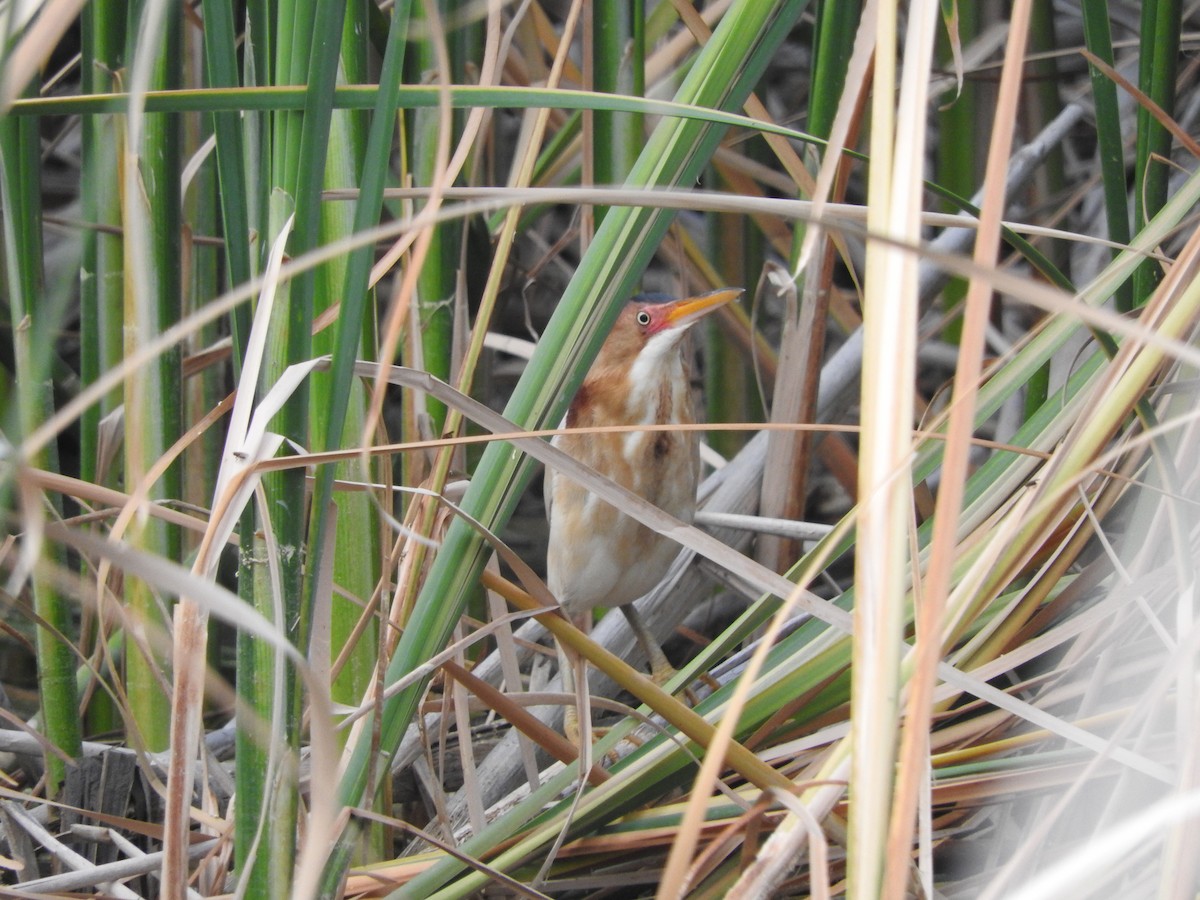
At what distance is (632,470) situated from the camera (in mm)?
1952

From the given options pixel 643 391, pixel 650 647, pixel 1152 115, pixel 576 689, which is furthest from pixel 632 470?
pixel 1152 115

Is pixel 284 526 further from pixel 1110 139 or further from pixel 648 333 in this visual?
pixel 648 333

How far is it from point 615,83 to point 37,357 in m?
0.80

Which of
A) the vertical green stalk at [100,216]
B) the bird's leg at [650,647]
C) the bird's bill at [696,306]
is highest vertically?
the vertical green stalk at [100,216]

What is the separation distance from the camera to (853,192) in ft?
9.39

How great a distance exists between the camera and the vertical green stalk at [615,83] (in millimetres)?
1440

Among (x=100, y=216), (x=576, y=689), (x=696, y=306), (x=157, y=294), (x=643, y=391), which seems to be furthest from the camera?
(x=643, y=391)

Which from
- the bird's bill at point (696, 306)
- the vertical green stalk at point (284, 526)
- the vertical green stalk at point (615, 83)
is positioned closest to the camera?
the vertical green stalk at point (284, 526)

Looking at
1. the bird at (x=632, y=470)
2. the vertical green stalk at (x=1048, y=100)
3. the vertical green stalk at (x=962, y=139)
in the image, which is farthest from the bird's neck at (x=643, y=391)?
the vertical green stalk at (x=1048, y=100)

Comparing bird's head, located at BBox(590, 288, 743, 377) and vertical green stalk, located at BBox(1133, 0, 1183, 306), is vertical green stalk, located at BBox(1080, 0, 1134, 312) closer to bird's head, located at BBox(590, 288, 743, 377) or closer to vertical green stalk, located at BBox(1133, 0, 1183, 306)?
vertical green stalk, located at BBox(1133, 0, 1183, 306)

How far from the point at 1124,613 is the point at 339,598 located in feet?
2.55

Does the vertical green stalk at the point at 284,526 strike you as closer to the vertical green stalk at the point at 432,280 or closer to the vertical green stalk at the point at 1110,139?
the vertical green stalk at the point at 432,280

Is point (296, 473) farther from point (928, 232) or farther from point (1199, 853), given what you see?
point (928, 232)

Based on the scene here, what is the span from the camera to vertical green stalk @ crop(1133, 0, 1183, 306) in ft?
4.14
